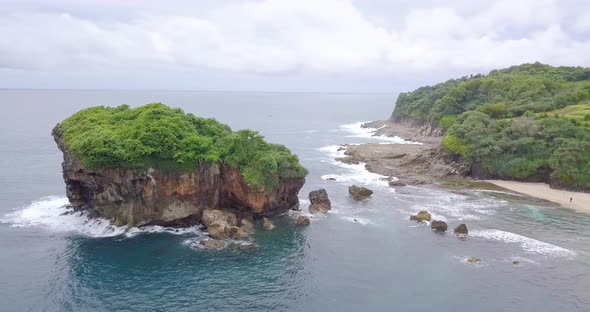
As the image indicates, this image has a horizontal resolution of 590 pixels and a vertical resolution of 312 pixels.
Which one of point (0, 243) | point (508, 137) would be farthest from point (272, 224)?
point (508, 137)

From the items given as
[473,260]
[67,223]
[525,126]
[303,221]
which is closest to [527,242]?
[473,260]

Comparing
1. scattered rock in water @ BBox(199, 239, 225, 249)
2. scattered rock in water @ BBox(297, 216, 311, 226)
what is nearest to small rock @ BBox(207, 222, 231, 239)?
scattered rock in water @ BBox(199, 239, 225, 249)

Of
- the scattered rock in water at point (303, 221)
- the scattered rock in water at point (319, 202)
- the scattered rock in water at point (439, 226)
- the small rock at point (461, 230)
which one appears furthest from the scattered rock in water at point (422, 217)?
the scattered rock in water at point (303, 221)

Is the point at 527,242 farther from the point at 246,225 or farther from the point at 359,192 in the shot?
the point at 246,225

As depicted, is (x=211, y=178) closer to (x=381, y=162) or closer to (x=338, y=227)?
(x=338, y=227)

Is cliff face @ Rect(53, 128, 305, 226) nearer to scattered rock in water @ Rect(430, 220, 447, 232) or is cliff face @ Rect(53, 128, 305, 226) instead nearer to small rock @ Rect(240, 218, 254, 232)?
small rock @ Rect(240, 218, 254, 232)
